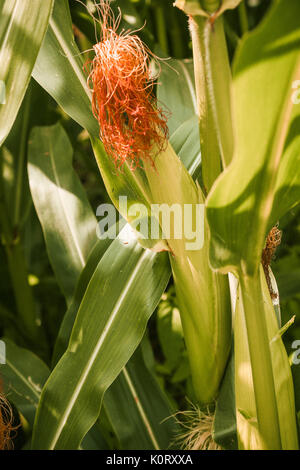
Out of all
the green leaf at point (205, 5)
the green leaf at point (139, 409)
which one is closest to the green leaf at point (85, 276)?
the green leaf at point (139, 409)

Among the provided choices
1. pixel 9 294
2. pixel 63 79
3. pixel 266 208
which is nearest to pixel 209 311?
pixel 266 208

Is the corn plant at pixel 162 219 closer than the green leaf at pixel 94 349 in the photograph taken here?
Yes

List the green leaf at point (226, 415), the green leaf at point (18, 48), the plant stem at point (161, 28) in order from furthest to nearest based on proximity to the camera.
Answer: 1. the plant stem at point (161, 28)
2. the green leaf at point (226, 415)
3. the green leaf at point (18, 48)

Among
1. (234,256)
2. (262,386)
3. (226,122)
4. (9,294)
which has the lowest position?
(9,294)

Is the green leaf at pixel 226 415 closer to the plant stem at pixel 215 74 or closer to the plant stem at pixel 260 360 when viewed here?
the plant stem at pixel 260 360

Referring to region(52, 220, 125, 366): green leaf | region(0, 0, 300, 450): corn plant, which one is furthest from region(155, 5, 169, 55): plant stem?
region(52, 220, 125, 366): green leaf

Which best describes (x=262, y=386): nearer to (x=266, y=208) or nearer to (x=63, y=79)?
(x=266, y=208)
